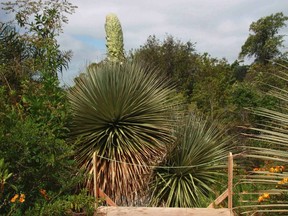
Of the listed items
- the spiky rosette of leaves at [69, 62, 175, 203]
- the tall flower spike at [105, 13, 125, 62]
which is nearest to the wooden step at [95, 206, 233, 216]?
the spiky rosette of leaves at [69, 62, 175, 203]

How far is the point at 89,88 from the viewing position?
23.2ft

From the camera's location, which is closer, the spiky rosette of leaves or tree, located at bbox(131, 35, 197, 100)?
the spiky rosette of leaves

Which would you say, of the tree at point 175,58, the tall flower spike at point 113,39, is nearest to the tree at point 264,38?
the tree at point 175,58

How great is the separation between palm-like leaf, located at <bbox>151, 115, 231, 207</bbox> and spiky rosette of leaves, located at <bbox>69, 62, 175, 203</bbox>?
30 cm

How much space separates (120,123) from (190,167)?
1.39 metres

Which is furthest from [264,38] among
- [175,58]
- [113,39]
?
[113,39]

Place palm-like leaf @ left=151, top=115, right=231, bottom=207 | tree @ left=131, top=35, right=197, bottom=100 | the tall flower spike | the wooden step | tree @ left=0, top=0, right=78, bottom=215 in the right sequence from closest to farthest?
tree @ left=0, top=0, right=78, bottom=215 < the wooden step < palm-like leaf @ left=151, top=115, right=231, bottom=207 < the tall flower spike < tree @ left=131, top=35, right=197, bottom=100

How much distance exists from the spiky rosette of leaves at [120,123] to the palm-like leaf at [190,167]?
300 millimetres

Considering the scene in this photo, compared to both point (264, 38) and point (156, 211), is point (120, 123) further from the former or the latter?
point (264, 38)

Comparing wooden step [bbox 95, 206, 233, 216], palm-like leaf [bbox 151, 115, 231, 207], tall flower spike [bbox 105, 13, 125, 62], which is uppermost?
tall flower spike [bbox 105, 13, 125, 62]

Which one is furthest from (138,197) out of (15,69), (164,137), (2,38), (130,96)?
(2,38)

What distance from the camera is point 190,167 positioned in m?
6.96

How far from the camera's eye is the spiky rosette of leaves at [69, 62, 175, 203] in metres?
6.60

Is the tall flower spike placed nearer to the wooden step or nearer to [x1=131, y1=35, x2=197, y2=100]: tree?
the wooden step
